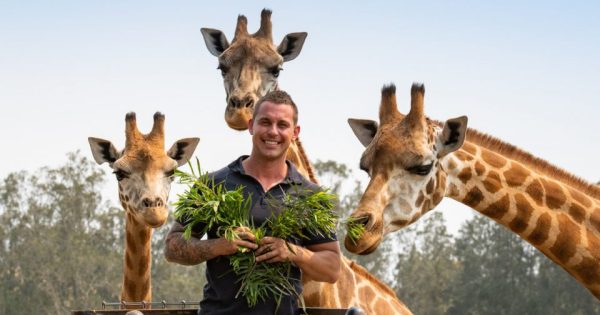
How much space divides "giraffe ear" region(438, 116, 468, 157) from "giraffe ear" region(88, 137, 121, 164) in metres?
4.12

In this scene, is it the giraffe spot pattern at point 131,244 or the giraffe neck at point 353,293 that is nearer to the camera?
the giraffe neck at point 353,293

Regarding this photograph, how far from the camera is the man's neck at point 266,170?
5234 millimetres

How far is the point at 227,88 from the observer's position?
11.2m

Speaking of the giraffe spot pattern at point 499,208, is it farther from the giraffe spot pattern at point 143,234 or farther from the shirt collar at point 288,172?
the shirt collar at point 288,172

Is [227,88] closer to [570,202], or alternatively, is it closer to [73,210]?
[570,202]

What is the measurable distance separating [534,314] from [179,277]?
1659cm

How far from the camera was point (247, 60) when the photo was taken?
11219mm

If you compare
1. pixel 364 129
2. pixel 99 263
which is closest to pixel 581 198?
pixel 364 129

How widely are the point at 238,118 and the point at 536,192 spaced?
305 centimetres

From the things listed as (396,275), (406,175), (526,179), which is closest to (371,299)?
(406,175)

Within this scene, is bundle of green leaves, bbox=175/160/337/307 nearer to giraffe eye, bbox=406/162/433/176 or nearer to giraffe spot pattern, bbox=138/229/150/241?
giraffe eye, bbox=406/162/433/176

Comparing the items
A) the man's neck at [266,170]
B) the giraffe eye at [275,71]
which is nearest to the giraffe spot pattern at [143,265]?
the giraffe eye at [275,71]

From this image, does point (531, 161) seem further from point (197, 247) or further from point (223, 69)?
point (197, 247)

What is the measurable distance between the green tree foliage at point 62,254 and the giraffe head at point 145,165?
3793 cm
